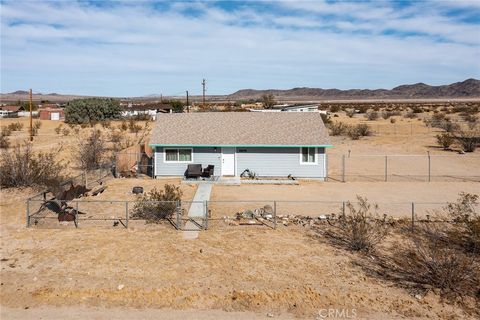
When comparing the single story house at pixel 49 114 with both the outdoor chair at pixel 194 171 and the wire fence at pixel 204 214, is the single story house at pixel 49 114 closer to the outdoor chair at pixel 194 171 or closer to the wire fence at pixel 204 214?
the outdoor chair at pixel 194 171

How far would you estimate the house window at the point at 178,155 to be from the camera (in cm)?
2797

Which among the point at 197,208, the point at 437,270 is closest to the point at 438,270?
the point at 437,270

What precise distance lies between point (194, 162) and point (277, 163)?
5.26 metres

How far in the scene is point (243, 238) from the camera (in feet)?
52.7

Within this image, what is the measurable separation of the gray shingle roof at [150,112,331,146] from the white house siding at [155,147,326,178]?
55 centimetres

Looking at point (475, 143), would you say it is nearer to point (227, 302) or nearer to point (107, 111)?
point (227, 302)

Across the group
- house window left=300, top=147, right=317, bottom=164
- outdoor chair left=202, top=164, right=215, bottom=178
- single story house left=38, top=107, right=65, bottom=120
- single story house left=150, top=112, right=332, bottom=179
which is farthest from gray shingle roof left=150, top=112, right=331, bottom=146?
single story house left=38, top=107, right=65, bottom=120

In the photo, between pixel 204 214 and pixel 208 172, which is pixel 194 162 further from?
pixel 204 214

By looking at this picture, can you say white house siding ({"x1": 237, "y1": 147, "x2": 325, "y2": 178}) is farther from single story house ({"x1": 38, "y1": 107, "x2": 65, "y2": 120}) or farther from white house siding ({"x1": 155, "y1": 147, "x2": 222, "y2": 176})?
single story house ({"x1": 38, "y1": 107, "x2": 65, "y2": 120})

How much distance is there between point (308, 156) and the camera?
27.5 metres

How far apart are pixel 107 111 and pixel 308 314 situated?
74020 mm

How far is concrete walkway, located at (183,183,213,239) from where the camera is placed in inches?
655

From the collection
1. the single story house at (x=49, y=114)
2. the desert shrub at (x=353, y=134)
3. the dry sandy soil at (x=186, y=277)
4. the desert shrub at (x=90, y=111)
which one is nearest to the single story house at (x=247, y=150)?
the dry sandy soil at (x=186, y=277)

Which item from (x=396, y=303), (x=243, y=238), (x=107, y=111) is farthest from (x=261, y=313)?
(x=107, y=111)
